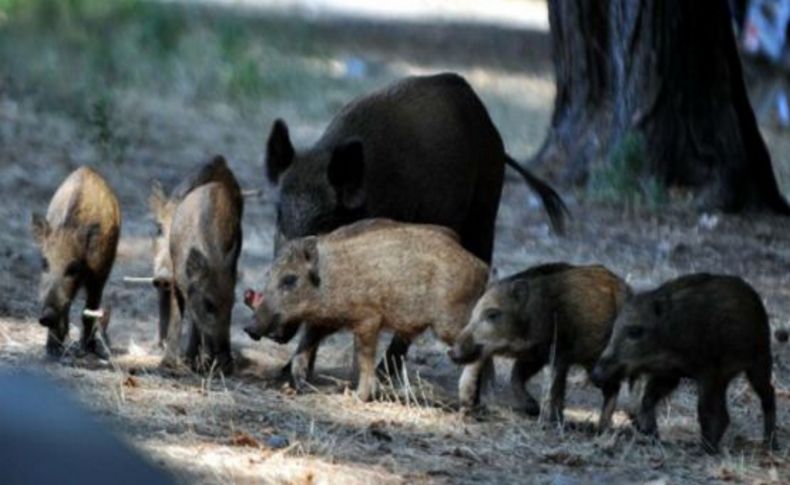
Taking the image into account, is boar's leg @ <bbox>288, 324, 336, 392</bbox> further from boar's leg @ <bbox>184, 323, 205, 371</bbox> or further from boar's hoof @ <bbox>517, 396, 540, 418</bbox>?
boar's hoof @ <bbox>517, 396, 540, 418</bbox>

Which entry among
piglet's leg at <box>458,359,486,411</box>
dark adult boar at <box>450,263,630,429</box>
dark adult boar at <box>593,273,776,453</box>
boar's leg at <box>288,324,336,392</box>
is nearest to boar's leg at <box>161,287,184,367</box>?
boar's leg at <box>288,324,336,392</box>

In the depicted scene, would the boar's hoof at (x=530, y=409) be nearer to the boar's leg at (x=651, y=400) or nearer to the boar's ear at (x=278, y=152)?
the boar's leg at (x=651, y=400)

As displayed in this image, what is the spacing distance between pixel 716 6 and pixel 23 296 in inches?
254

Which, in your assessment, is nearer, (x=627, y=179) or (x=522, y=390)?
(x=522, y=390)

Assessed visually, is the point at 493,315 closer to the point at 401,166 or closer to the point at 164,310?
the point at 401,166

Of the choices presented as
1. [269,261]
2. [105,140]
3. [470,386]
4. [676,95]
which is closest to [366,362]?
[470,386]

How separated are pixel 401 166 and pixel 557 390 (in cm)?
186

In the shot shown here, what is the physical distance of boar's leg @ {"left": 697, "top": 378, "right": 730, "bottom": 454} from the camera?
6273 mm

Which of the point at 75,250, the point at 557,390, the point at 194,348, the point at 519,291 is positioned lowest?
the point at 194,348

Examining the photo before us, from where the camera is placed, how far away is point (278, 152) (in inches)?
309

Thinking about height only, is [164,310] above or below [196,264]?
below

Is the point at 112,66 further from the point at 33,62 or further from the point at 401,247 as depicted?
the point at 401,247

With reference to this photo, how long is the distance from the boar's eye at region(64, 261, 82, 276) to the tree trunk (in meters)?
6.70

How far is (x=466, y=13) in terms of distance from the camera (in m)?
28.8
